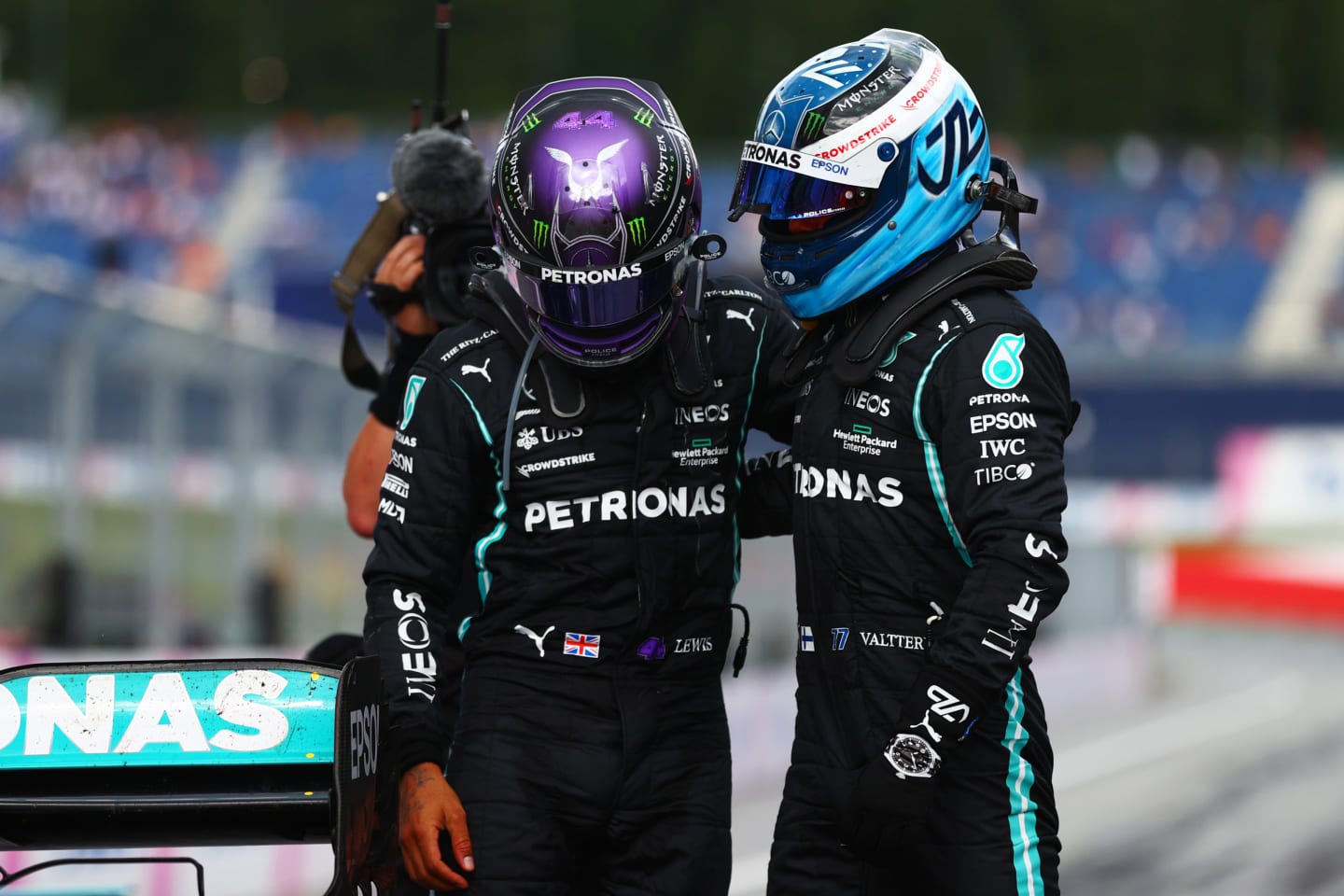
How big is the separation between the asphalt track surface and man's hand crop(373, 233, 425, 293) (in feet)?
15.4

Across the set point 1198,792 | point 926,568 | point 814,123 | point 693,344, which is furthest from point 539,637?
point 1198,792

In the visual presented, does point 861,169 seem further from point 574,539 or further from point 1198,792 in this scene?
point 1198,792

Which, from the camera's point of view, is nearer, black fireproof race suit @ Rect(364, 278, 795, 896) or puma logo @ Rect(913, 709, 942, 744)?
puma logo @ Rect(913, 709, 942, 744)

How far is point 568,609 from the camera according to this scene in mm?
3572

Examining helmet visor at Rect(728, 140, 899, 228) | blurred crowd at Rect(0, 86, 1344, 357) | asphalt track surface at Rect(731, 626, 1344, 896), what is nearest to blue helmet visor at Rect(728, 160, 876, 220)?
helmet visor at Rect(728, 140, 899, 228)

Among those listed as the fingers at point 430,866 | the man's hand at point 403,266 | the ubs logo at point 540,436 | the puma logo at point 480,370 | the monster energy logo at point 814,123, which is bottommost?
the fingers at point 430,866

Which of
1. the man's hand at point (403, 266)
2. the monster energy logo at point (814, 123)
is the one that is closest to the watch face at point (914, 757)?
the monster energy logo at point (814, 123)

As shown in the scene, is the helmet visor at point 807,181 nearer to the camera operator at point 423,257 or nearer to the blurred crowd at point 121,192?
the camera operator at point 423,257

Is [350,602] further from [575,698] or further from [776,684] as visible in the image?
[575,698]

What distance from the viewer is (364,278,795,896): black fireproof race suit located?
138 inches

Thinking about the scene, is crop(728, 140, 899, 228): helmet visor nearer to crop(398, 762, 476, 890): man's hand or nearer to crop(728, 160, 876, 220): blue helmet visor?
crop(728, 160, 876, 220): blue helmet visor

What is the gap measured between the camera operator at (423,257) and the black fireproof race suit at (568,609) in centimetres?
68

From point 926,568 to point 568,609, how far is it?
25.1 inches

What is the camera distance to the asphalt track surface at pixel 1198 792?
9.25 m
